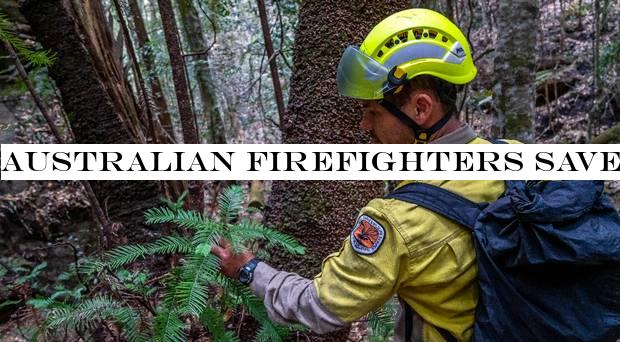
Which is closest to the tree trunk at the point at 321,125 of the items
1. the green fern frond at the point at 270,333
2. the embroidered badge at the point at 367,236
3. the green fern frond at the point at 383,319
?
the green fern frond at the point at 383,319

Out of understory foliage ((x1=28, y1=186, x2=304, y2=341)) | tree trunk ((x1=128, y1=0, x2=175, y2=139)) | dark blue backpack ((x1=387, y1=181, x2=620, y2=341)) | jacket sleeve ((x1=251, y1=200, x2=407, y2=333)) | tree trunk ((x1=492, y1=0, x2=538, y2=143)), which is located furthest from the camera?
tree trunk ((x1=128, y1=0, x2=175, y2=139))

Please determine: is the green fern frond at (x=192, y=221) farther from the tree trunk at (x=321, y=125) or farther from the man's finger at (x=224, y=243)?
the tree trunk at (x=321, y=125)

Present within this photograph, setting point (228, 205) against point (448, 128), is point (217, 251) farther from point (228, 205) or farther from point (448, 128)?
point (448, 128)

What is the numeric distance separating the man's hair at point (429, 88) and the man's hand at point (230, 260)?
898 mm

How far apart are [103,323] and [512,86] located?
4.35m

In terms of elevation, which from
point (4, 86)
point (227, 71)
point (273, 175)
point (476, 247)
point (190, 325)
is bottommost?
point (190, 325)

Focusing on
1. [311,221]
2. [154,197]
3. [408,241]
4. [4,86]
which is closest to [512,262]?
[408,241]

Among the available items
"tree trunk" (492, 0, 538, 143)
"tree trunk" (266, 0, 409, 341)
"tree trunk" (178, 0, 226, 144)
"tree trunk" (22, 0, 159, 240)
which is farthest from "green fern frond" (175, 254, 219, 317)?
"tree trunk" (178, 0, 226, 144)

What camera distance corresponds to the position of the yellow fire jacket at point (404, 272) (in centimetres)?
167

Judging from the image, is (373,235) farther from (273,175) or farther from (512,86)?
(512,86)

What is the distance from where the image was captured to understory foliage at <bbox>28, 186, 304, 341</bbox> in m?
1.97

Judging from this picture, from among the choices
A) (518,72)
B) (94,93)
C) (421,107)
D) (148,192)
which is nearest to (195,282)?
(421,107)

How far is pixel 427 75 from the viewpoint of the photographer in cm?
187

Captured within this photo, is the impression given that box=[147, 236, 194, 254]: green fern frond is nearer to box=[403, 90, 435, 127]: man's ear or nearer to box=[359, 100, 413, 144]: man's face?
box=[359, 100, 413, 144]: man's face
